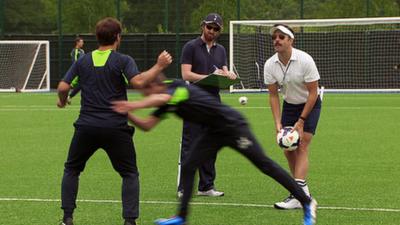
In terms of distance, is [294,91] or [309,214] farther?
[294,91]

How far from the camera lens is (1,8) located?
38812mm

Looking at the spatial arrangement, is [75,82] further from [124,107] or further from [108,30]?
[124,107]

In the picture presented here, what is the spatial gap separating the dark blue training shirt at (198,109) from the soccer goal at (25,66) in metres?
29.6

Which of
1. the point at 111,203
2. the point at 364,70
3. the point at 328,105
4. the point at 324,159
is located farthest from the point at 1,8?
the point at 111,203

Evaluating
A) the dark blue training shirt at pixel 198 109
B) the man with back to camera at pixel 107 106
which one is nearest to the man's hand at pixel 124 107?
the dark blue training shirt at pixel 198 109

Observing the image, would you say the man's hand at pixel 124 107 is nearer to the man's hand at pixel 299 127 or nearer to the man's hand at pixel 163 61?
the man's hand at pixel 163 61

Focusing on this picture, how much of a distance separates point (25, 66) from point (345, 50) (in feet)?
44.9

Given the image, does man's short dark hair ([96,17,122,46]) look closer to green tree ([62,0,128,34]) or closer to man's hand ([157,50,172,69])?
man's hand ([157,50,172,69])

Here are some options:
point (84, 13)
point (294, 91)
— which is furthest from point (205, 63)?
point (84, 13)

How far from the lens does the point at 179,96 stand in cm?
687

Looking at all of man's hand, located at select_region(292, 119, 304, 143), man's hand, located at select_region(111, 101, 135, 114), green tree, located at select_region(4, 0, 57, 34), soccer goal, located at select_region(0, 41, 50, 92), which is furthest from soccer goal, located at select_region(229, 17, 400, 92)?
man's hand, located at select_region(111, 101, 135, 114)

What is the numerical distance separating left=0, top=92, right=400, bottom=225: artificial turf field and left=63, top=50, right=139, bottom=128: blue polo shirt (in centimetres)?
121

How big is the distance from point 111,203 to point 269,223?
201cm

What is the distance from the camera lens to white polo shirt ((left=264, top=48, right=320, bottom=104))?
28.4 ft
